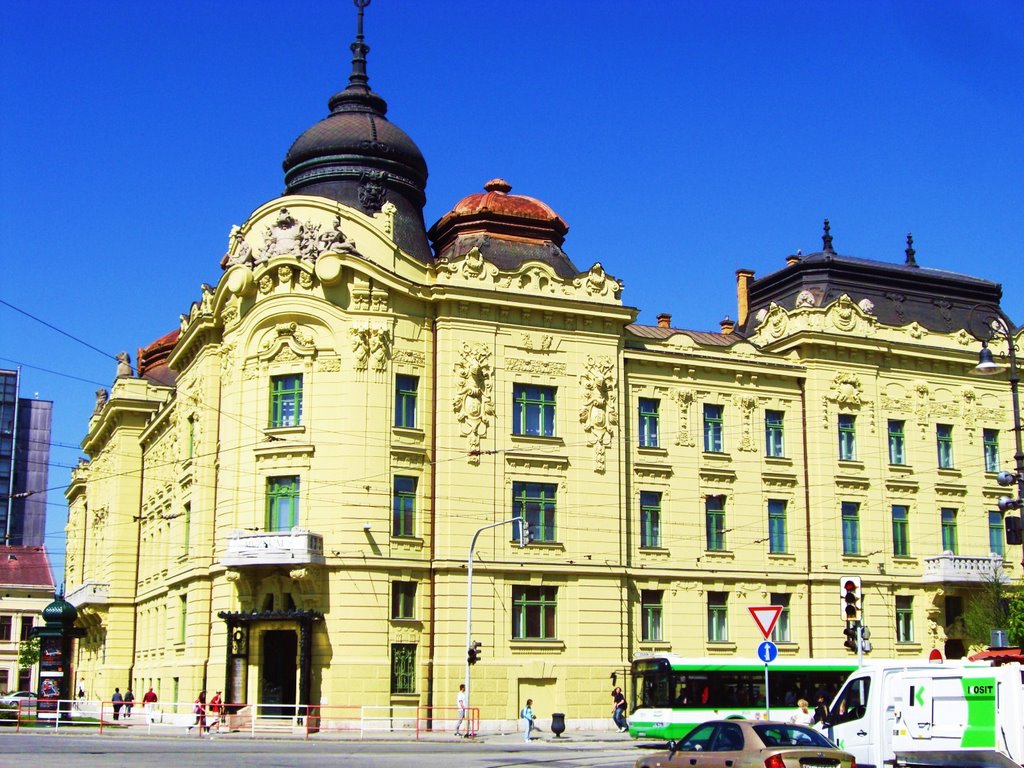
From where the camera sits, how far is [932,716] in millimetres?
24906

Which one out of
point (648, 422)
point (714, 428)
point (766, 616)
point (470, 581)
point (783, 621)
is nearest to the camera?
point (766, 616)

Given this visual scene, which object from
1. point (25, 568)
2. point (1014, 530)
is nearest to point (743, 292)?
point (1014, 530)

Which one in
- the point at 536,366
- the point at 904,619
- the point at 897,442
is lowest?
the point at 904,619

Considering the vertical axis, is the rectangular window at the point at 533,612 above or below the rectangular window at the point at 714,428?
below

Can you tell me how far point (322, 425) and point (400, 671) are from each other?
9.53 metres

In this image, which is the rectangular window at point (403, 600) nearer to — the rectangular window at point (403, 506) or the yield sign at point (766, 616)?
the rectangular window at point (403, 506)

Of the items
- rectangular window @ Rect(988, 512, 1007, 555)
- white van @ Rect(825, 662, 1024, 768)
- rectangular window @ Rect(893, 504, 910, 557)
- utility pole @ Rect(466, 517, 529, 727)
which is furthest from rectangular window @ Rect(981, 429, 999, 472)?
white van @ Rect(825, 662, 1024, 768)

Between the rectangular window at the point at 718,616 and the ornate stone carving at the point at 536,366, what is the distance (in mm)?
11500

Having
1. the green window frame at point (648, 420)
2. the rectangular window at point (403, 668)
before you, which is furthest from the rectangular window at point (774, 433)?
the rectangular window at point (403, 668)

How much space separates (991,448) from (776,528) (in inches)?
486

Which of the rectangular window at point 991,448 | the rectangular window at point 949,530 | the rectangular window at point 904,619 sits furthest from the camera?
the rectangular window at point 991,448

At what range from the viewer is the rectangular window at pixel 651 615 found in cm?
5231

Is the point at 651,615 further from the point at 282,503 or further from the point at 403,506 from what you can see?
the point at 282,503

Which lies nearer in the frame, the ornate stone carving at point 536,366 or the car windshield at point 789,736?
the car windshield at point 789,736
